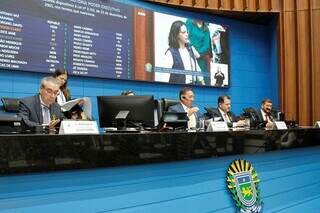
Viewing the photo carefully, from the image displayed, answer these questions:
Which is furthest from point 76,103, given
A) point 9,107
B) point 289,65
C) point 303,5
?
point 303,5

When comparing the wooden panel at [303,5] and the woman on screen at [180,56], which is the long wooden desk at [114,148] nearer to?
the woman on screen at [180,56]

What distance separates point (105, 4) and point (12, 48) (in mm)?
1262

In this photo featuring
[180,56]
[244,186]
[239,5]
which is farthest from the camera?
[239,5]

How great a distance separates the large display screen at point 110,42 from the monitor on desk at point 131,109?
191cm

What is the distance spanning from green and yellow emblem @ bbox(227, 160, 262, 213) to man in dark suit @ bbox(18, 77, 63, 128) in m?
1.33

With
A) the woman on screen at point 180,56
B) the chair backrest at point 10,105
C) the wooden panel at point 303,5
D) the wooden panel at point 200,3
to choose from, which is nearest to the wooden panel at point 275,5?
the wooden panel at point 303,5

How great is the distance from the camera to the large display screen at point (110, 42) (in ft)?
13.5

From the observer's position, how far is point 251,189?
215 centimetres

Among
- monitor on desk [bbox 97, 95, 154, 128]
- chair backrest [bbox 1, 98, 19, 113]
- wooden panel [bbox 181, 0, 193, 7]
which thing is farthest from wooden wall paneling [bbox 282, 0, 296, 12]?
monitor on desk [bbox 97, 95, 154, 128]

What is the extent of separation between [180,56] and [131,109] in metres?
3.19

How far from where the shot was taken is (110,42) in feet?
15.8

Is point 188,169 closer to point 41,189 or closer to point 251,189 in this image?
point 251,189

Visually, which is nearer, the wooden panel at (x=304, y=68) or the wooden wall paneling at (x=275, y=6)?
the wooden panel at (x=304, y=68)

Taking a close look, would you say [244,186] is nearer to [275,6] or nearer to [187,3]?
[187,3]
